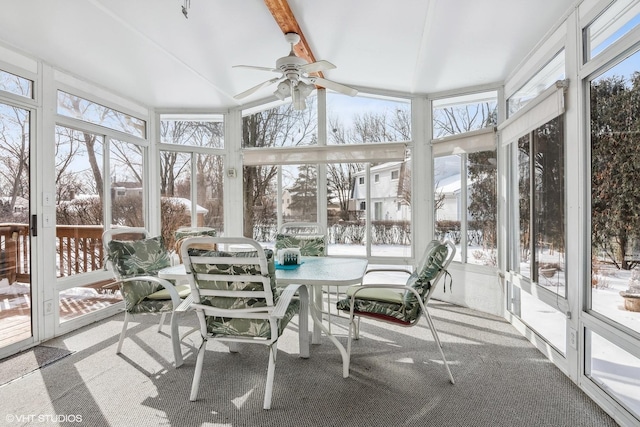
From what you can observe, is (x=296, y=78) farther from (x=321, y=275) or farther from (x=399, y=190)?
(x=399, y=190)

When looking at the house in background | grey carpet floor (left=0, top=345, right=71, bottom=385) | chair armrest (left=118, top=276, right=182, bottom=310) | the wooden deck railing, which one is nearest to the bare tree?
the house in background

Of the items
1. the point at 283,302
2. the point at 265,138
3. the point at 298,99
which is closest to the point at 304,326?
the point at 283,302

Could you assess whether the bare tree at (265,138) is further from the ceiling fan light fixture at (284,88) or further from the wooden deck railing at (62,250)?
the ceiling fan light fixture at (284,88)

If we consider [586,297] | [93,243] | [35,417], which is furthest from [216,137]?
[586,297]

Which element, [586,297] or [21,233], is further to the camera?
[21,233]

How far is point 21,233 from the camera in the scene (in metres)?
2.87

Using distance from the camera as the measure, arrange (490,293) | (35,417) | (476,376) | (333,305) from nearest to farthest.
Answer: (35,417)
(476,376)
(490,293)
(333,305)

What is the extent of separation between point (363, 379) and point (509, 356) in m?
1.24

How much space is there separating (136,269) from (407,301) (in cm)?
214

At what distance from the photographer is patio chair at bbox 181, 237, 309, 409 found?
1838mm

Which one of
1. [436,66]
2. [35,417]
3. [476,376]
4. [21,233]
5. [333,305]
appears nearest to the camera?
[35,417]

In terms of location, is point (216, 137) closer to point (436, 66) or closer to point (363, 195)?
point (363, 195)

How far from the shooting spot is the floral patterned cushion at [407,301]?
89.5 inches

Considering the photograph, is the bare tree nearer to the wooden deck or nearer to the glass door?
the wooden deck
